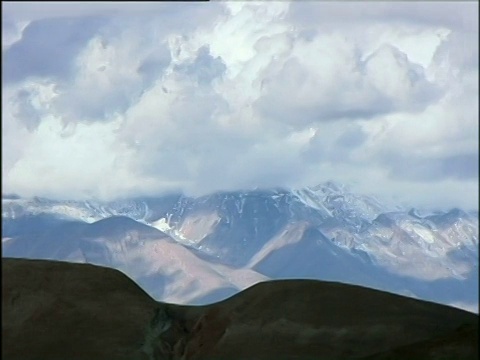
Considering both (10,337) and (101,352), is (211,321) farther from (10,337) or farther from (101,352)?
(10,337)

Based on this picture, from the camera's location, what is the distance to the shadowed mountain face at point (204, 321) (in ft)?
365

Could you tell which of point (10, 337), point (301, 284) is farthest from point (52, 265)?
point (301, 284)

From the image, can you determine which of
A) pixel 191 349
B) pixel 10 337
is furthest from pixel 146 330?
pixel 10 337

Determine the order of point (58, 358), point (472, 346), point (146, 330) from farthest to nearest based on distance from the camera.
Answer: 1. point (146, 330)
2. point (58, 358)
3. point (472, 346)

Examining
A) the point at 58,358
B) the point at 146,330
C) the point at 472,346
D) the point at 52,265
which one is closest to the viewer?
the point at 472,346

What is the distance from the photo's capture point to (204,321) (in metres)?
126

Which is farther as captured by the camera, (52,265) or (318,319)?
(52,265)

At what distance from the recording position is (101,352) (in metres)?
116

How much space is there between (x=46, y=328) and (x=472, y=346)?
50.4m

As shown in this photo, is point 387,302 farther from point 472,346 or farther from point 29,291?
point 29,291

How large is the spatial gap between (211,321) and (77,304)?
15759 millimetres

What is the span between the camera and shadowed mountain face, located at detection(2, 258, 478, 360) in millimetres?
111250

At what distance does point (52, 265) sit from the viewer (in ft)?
443

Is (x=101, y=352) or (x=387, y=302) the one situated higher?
(x=387, y=302)
